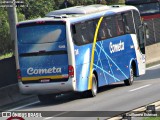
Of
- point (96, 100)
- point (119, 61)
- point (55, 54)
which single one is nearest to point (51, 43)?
point (55, 54)

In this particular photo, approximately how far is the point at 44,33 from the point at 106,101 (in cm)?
322

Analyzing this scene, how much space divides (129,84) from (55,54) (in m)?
5.83

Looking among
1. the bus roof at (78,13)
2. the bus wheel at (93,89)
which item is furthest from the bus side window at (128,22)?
the bus wheel at (93,89)

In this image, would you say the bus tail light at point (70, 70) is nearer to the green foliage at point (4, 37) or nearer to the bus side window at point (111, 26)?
the bus side window at point (111, 26)

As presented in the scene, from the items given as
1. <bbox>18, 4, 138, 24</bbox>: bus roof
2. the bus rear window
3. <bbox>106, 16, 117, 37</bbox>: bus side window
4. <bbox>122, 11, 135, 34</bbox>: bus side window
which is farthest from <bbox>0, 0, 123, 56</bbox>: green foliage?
the bus rear window

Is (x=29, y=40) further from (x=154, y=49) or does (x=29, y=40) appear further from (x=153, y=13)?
(x=153, y=13)

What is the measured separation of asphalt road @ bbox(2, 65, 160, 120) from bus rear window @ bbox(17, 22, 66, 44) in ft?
7.42

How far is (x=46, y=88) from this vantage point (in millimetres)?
23672

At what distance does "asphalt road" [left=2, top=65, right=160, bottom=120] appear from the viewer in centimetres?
1969

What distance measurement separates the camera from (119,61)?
27.7 m

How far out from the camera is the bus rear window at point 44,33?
2347 centimetres

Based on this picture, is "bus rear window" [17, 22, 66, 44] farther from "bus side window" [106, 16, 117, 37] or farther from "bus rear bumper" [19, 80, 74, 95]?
"bus side window" [106, 16, 117, 37]

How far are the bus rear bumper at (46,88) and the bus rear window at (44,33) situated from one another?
1484 mm

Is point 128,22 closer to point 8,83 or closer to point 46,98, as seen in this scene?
point 46,98
